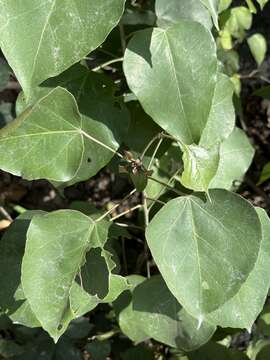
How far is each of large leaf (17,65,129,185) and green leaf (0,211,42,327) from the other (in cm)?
18

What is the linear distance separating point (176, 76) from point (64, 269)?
14.1 inches

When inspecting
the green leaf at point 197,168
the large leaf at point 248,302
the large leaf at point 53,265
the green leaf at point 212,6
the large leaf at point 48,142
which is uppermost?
the green leaf at point 212,6

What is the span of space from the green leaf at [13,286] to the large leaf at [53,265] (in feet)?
0.53

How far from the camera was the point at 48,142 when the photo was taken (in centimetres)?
107

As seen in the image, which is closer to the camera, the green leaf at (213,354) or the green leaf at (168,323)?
the green leaf at (168,323)

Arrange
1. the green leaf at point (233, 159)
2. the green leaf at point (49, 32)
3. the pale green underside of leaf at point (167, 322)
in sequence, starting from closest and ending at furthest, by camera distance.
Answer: the green leaf at point (49, 32), the pale green underside of leaf at point (167, 322), the green leaf at point (233, 159)

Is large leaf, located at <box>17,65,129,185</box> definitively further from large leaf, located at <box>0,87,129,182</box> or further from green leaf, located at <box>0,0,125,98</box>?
green leaf, located at <box>0,0,125,98</box>

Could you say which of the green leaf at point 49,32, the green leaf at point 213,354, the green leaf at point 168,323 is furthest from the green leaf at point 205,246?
the green leaf at point 213,354

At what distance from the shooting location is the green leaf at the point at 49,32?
83 centimetres

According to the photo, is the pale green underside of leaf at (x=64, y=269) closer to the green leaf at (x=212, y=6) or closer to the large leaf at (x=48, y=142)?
the large leaf at (x=48, y=142)

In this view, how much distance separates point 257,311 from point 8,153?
517 mm

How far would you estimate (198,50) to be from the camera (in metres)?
1.04

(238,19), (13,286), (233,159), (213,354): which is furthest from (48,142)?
(238,19)

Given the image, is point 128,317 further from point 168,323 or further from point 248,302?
point 248,302
